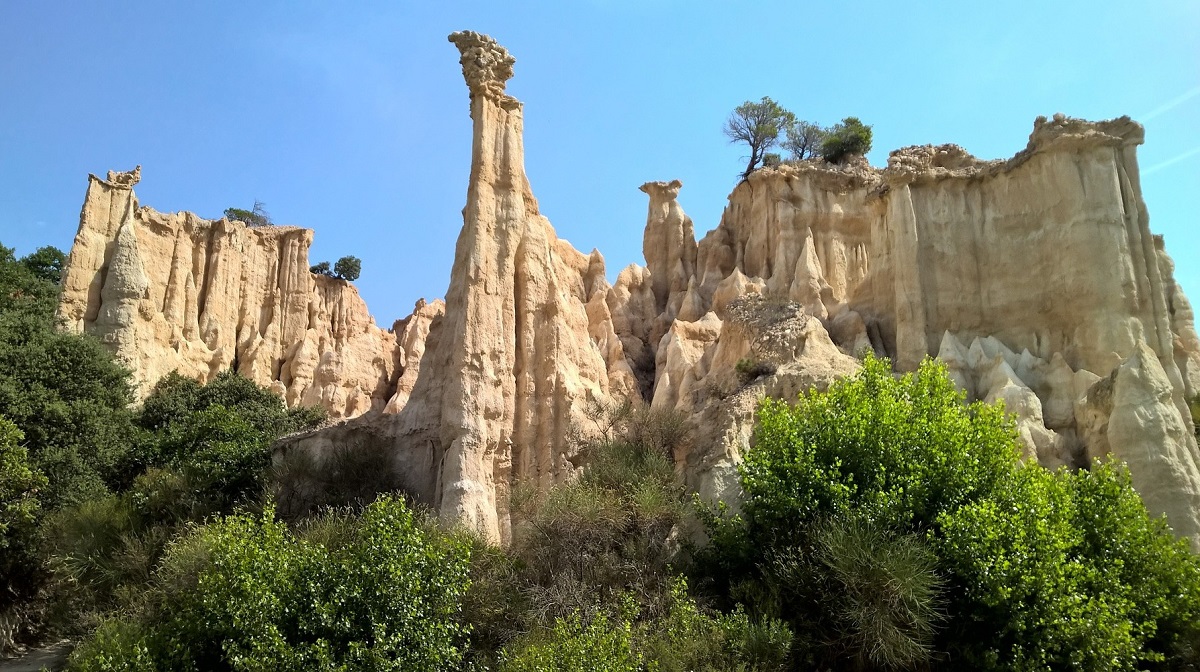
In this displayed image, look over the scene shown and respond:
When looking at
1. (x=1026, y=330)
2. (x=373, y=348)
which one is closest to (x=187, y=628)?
(x=1026, y=330)

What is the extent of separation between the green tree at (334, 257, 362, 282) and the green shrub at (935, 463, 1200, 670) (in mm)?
48076

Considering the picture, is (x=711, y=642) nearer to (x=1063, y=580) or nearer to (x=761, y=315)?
(x=1063, y=580)

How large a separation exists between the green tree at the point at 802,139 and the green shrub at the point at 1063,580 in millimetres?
32736

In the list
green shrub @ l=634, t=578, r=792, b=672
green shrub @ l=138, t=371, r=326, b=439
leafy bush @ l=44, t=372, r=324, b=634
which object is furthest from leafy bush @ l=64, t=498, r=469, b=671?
green shrub @ l=138, t=371, r=326, b=439

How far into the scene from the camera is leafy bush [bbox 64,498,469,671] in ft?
48.6

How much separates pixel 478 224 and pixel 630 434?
6597 mm

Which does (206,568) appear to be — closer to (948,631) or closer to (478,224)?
(478,224)

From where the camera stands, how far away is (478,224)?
23.7 metres

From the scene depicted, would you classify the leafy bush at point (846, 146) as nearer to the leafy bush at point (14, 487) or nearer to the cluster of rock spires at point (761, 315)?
the cluster of rock spires at point (761, 315)

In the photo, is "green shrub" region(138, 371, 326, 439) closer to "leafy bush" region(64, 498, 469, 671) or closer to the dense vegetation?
the dense vegetation

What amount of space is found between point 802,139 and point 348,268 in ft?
94.1

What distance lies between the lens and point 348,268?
58.7m

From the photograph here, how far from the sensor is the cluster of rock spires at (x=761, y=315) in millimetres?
21766

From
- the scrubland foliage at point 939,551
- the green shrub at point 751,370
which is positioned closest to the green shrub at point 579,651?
the scrubland foliage at point 939,551
